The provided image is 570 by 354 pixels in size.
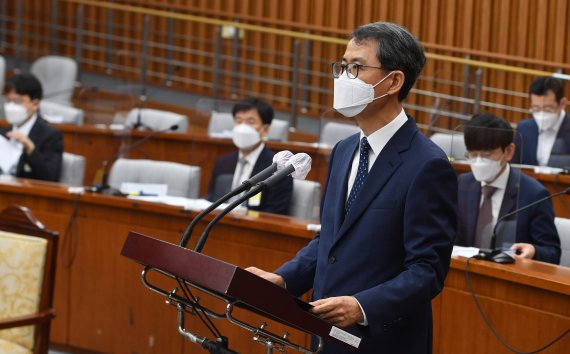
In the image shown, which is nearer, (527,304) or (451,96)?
(527,304)

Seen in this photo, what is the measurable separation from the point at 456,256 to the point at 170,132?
3.59 m

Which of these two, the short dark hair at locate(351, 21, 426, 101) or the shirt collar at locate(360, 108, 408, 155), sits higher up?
the short dark hair at locate(351, 21, 426, 101)

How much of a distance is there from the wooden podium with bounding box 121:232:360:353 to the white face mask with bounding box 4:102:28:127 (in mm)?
4240

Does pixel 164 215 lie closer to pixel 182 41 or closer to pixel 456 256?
pixel 456 256

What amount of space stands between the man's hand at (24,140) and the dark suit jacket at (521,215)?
2845 mm

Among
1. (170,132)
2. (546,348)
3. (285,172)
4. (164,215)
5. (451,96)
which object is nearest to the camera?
(285,172)

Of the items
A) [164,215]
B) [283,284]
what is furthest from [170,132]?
[283,284]

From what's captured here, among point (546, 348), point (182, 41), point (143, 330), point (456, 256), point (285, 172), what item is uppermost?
point (182, 41)

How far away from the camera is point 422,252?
89.8 inches

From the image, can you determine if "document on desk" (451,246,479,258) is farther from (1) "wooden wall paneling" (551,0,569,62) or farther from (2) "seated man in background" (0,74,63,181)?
(1) "wooden wall paneling" (551,0,569,62)

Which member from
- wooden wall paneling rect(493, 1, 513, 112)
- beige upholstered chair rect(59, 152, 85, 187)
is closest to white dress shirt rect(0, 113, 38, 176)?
beige upholstered chair rect(59, 152, 85, 187)

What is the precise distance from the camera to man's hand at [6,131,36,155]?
5.99 meters

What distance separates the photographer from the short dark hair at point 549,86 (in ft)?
19.0

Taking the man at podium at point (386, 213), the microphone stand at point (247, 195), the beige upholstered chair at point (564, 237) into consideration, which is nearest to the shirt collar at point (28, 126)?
the beige upholstered chair at point (564, 237)
